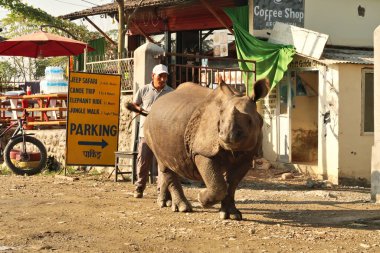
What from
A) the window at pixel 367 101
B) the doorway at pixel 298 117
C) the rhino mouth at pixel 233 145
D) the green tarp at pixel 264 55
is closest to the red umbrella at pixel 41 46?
the green tarp at pixel 264 55

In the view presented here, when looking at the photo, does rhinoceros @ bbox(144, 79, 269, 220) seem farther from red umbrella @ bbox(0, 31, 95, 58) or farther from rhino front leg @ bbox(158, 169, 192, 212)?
red umbrella @ bbox(0, 31, 95, 58)

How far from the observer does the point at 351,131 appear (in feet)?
46.5

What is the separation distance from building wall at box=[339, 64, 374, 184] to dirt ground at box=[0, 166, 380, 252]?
2.86 metres

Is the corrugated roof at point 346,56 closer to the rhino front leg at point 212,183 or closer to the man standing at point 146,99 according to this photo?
the man standing at point 146,99

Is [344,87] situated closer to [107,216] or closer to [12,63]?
[107,216]

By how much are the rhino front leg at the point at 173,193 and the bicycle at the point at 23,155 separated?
5.51m

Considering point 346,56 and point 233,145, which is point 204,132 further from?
point 346,56

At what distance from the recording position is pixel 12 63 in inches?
1874

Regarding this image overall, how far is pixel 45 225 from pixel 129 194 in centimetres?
314

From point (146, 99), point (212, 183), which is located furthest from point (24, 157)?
point (212, 183)

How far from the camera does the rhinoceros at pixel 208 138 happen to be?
6.93 meters

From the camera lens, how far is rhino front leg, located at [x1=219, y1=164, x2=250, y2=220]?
7.52m

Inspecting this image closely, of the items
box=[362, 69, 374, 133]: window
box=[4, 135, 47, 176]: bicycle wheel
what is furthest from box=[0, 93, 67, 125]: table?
box=[362, 69, 374, 133]: window

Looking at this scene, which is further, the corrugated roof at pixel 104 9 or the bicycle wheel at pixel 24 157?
the corrugated roof at pixel 104 9
